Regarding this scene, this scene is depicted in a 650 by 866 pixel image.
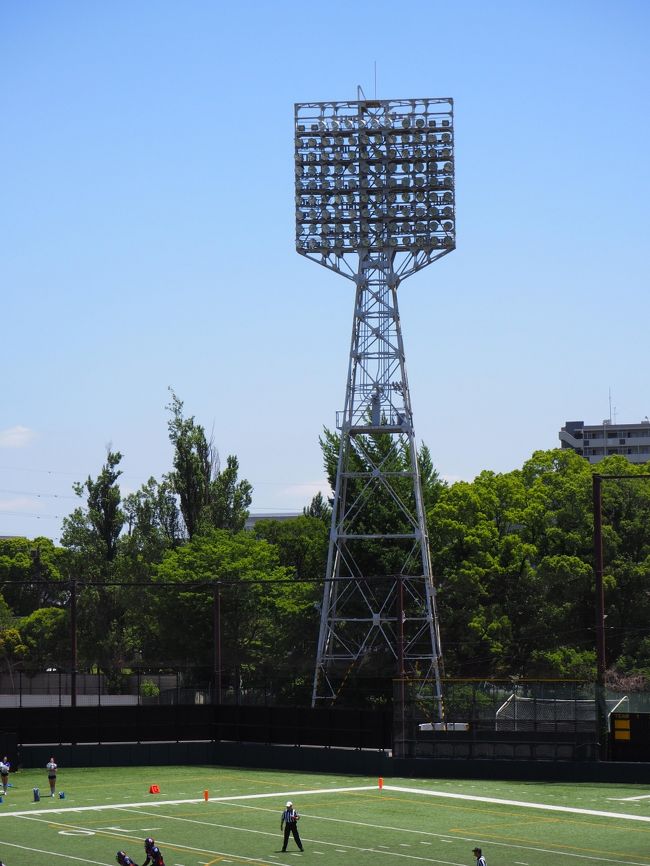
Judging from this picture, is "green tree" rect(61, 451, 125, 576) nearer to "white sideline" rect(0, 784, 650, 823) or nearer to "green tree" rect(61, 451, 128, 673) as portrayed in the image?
"green tree" rect(61, 451, 128, 673)

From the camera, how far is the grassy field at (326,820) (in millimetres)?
36812

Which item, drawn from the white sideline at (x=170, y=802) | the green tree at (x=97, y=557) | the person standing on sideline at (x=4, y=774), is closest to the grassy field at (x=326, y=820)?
the white sideline at (x=170, y=802)

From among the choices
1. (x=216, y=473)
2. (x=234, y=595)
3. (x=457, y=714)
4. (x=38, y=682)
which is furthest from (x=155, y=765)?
(x=216, y=473)

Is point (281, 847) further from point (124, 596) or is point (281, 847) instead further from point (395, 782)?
point (124, 596)

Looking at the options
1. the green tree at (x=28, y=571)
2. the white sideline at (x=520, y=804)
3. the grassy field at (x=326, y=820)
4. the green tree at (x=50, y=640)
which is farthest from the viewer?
the green tree at (x=28, y=571)

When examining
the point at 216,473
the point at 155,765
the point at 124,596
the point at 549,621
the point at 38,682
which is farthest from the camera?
the point at 216,473

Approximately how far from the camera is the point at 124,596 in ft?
297

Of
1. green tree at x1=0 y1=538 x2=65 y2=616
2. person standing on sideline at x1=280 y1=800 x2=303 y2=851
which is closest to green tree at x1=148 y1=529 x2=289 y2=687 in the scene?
green tree at x1=0 y1=538 x2=65 y2=616

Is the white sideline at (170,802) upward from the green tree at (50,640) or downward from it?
downward

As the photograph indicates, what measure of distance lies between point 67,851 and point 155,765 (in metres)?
22.5

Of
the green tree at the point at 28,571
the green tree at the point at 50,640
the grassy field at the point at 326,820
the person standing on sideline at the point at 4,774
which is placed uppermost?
the green tree at the point at 28,571

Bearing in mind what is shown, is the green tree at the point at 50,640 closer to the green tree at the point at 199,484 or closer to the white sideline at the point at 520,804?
the green tree at the point at 199,484

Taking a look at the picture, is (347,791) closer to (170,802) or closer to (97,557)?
(170,802)

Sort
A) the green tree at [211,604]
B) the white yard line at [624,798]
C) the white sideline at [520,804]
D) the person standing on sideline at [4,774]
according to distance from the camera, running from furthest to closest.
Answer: the green tree at [211,604] → the person standing on sideline at [4,774] → the white yard line at [624,798] → the white sideline at [520,804]
